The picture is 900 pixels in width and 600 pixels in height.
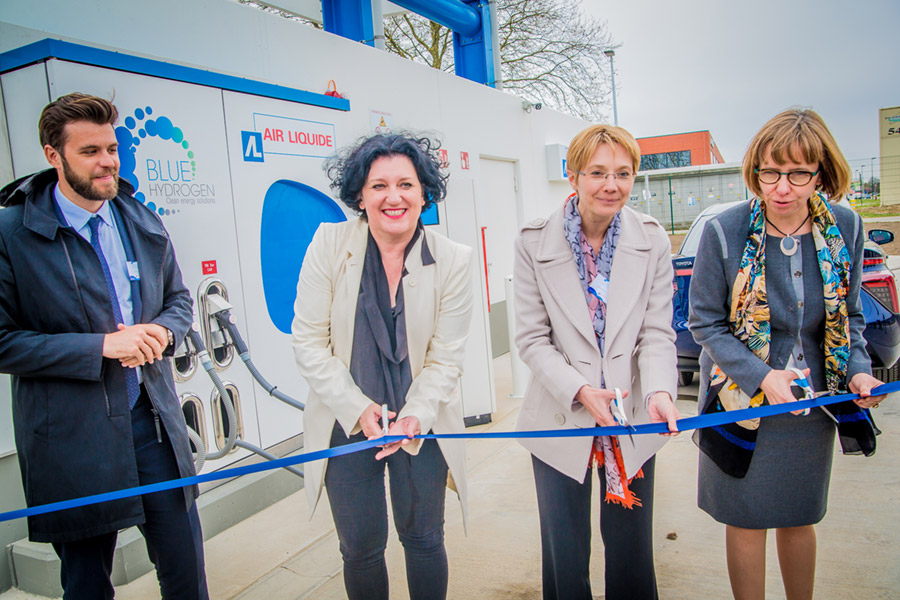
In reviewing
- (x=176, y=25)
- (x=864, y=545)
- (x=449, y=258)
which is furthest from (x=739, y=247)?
(x=176, y=25)

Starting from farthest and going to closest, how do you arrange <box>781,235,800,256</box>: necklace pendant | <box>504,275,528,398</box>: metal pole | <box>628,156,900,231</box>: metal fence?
<box>628,156,900,231</box>: metal fence
<box>504,275,528,398</box>: metal pole
<box>781,235,800,256</box>: necklace pendant

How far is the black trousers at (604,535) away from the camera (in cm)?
219

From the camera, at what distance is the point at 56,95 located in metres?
3.03

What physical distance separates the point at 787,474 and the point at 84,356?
227 cm

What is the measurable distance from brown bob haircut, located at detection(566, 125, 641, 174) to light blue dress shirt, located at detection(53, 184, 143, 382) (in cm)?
158

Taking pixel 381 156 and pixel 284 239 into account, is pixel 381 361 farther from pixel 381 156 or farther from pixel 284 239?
pixel 284 239

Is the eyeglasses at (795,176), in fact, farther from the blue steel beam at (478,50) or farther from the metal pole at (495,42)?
the blue steel beam at (478,50)

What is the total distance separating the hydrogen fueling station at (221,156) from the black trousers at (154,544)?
895 mm

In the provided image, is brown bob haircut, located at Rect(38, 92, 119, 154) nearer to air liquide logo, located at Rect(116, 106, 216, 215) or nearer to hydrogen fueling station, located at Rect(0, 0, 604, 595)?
hydrogen fueling station, located at Rect(0, 0, 604, 595)

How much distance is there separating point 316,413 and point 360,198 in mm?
781

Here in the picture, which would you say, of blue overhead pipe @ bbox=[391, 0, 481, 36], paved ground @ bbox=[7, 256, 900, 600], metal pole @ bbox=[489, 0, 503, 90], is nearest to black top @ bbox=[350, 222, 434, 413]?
paved ground @ bbox=[7, 256, 900, 600]

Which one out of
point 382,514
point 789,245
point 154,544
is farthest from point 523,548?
point 789,245

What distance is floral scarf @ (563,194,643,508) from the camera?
85.3 inches

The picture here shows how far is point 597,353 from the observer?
2.16 metres
